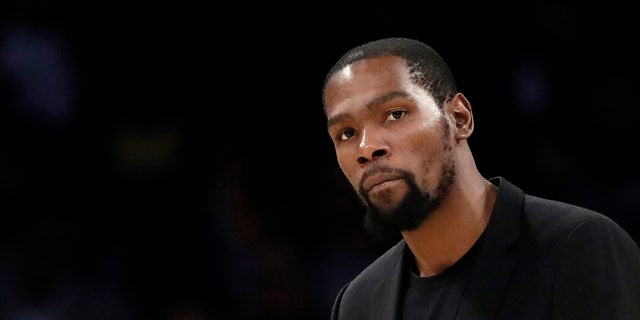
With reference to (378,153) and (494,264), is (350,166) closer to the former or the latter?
(378,153)

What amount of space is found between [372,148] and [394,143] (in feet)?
0.15

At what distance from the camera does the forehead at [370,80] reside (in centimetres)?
199

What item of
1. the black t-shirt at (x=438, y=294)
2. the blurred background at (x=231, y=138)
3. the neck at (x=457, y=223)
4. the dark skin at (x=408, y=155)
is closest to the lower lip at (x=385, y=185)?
the dark skin at (x=408, y=155)

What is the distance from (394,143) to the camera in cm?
195

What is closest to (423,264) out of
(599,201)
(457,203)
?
(457,203)

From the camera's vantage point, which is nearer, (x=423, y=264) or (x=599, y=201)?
Answer: (x=423, y=264)

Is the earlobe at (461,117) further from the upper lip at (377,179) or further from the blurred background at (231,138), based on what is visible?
the blurred background at (231,138)

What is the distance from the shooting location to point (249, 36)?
4.30m

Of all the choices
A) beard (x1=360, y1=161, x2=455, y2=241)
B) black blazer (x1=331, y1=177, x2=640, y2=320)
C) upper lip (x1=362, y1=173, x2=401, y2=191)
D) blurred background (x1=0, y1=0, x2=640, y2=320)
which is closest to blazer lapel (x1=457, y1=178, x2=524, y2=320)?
black blazer (x1=331, y1=177, x2=640, y2=320)

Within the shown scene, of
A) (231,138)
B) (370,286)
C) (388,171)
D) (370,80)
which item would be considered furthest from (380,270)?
(231,138)

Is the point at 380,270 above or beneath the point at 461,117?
beneath

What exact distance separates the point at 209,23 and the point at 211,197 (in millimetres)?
833

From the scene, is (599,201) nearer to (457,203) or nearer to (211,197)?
(211,197)

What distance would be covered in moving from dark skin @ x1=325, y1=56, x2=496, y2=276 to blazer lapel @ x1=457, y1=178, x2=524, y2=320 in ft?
0.17
